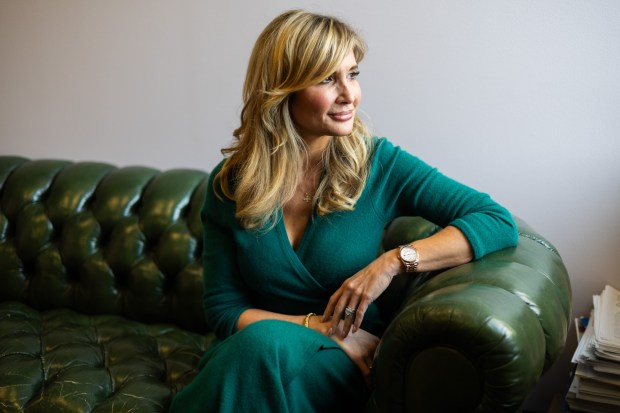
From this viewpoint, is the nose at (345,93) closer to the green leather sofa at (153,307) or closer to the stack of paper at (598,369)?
the green leather sofa at (153,307)

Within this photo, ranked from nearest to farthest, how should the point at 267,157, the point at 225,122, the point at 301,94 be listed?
the point at 301,94 < the point at 267,157 < the point at 225,122

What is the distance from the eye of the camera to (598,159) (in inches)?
74.4

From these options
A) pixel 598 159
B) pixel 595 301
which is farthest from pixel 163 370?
pixel 598 159

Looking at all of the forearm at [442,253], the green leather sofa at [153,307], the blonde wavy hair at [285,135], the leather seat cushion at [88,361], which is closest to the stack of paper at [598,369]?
the green leather sofa at [153,307]

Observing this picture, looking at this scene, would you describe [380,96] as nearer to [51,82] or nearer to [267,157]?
[267,157]

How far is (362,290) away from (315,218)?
266 millimetres

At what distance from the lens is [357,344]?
1.51 m

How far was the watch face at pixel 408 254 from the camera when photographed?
1458mm

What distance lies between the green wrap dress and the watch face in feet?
0.39

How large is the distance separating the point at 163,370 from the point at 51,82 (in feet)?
4.24

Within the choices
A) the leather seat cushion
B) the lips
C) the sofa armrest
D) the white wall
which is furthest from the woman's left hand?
the white wall

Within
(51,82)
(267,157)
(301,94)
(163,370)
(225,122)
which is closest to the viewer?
(301,94)

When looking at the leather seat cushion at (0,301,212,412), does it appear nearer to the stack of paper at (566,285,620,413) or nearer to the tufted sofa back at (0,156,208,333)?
the tufted sofa back at (0,156,208,333)

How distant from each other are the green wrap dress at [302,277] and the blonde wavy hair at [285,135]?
0.13ft
